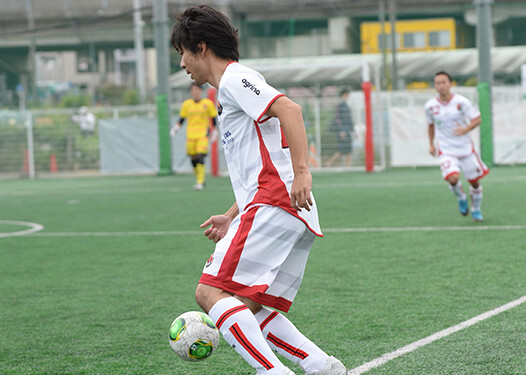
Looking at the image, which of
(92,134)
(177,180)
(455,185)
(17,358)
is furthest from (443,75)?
(92,134)

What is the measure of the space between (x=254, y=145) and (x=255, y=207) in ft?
0.86

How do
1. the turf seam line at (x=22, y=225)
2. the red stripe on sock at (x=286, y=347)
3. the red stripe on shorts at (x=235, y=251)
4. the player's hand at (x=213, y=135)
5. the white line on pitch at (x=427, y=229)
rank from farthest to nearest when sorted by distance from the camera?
the player's hand at (x=213, y=135) < the turf seam line at (x=22, y=225) < the white line on pitch at (x=427, y=229) < the red stripe on sock at (x=286, y=347) < the red stripe on shorts at (x=235, y=251)

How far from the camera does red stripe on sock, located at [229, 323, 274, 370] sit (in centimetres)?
327

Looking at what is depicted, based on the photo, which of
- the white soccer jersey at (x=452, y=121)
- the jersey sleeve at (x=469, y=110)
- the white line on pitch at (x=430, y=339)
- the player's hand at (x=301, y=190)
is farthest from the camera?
the white soccer jersey at (x=452, y=121)

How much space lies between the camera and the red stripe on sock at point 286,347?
356cm

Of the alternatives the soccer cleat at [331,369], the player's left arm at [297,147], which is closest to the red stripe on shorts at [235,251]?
the player's left arm at [297,147]

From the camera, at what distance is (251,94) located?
130 inches

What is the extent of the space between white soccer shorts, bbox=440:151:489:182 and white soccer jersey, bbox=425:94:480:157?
0.07 meters

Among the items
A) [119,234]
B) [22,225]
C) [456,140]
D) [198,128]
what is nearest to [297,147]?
[119,234]

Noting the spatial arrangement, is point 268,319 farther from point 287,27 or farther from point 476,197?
point 287,27

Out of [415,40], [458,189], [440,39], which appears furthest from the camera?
[415,40]

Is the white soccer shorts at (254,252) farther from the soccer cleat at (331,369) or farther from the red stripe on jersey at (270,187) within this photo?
the soccer cleat at (331,369)

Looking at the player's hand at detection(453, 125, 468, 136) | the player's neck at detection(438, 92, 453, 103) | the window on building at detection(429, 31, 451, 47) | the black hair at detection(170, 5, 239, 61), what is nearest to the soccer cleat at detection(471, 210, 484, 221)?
the player's hand at detection(453, 125, 468, 136)

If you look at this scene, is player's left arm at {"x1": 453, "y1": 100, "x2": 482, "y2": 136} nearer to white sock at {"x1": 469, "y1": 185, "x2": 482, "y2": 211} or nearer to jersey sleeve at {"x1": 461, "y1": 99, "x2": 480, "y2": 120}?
jersey sleeve at {"x1": 461, "y1": 99, "x2": 480, "y2": 120}
